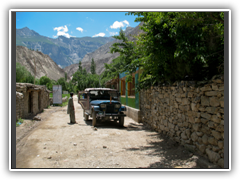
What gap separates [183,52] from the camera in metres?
4.17

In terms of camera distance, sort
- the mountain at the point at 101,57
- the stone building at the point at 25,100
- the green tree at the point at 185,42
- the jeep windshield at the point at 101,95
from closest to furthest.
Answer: the green tree at the point at 185,42
the stone building at the point at 25,100
the jeep windshield at the point at 101,95
the mountain at the point at 101,57

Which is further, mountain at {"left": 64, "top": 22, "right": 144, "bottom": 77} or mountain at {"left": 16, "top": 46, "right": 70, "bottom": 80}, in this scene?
mountain at {"left": 64, "top": 22, "right": 144, "bottom": 77}

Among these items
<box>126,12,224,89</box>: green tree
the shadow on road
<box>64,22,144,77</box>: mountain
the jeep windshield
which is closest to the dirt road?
the shadow on road

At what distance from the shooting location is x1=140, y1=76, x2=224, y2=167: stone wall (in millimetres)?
3641

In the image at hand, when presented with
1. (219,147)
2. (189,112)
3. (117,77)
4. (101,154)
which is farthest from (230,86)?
(117,77)

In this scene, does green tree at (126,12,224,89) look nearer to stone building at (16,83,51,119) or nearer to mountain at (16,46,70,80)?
stone building at (16,83,51,119)

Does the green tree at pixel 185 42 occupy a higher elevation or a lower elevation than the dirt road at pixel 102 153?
higher

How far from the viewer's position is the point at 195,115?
455cm

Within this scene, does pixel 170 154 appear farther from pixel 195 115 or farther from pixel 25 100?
pixel 25 100

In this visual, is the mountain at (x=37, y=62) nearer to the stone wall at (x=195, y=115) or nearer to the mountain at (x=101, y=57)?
the mountain at (x=101, y=57)

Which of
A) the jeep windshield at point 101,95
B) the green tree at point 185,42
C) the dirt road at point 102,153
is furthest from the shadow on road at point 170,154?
the jeep windshield at point 101,95

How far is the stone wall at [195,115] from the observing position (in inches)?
143

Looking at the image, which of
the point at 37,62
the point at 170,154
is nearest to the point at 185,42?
the point at 170,154

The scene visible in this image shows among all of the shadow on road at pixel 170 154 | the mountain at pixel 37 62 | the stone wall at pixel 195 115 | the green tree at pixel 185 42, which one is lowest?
the shadow on road at pixel 170 154
